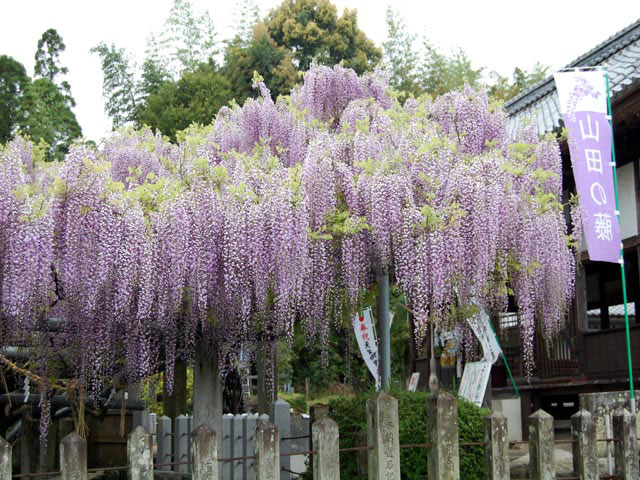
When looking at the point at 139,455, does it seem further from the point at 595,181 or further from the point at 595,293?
the point at 595,293

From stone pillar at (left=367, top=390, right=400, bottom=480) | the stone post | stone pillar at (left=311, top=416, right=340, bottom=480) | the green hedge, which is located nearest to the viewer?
the stone post

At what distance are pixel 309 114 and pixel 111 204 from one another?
3.13 metres

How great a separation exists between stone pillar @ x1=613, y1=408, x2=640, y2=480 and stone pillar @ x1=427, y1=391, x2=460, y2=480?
5.03 ft

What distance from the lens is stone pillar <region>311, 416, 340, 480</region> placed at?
5.26 meters

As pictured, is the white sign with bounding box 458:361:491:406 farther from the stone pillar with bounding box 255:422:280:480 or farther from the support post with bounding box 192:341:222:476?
the stone pillar with bounding box 255:422:280:480

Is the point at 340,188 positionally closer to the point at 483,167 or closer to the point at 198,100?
the point at 483,167

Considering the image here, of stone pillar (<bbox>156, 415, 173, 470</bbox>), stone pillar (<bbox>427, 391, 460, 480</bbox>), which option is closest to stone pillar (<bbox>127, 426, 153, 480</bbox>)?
stone pillar (<bbox>427, 391, 460, 480</bbox>)

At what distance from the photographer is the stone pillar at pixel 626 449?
20.6ft

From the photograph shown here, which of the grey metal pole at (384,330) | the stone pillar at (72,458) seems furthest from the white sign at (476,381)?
the stone pillar at (72,458)

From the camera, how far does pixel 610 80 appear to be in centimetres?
1073

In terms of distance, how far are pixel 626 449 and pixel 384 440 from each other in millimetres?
2141

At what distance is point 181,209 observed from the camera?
6.46 meters

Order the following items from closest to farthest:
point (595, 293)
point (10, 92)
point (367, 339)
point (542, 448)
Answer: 1. point (542, 448)
2. point (367, 339)
3. point (595, 293)
4. point (10, 92)

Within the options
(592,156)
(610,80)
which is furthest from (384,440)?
(610,80)
